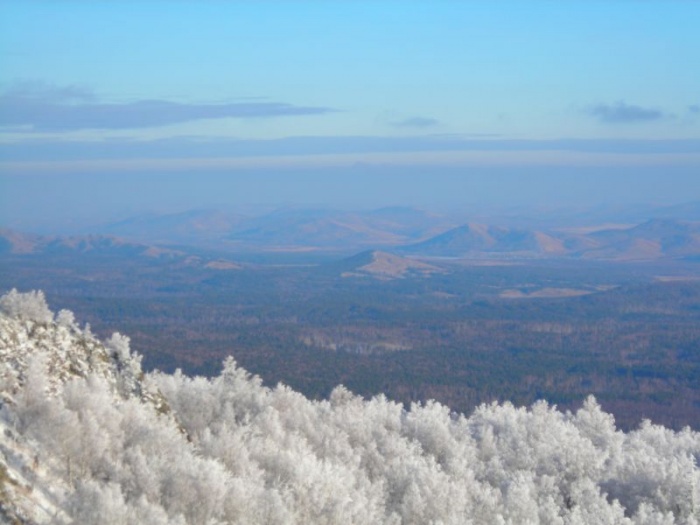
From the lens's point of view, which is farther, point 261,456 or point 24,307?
point 261,456

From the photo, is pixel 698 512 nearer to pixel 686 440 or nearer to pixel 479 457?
pixel 479 457

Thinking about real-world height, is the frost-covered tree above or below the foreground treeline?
above

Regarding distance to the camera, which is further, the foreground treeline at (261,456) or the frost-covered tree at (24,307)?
the frost-covered tree at (24,307)

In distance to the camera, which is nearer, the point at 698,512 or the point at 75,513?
the point at 75,513

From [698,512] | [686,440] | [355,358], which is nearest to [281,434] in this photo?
[698,512]

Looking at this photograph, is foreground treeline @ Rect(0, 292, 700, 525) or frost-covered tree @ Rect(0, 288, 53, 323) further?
frost-covered tree @ Rect(0, 288, 53, 323)

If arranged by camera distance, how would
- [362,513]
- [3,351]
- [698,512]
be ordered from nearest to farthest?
[362,513] → [3,351] → [698,512]

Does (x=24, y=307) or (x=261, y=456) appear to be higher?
(x=24, y=307)

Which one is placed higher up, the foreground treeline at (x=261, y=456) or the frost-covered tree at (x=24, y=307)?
the frost-covered tree at (x=24, y=307)
